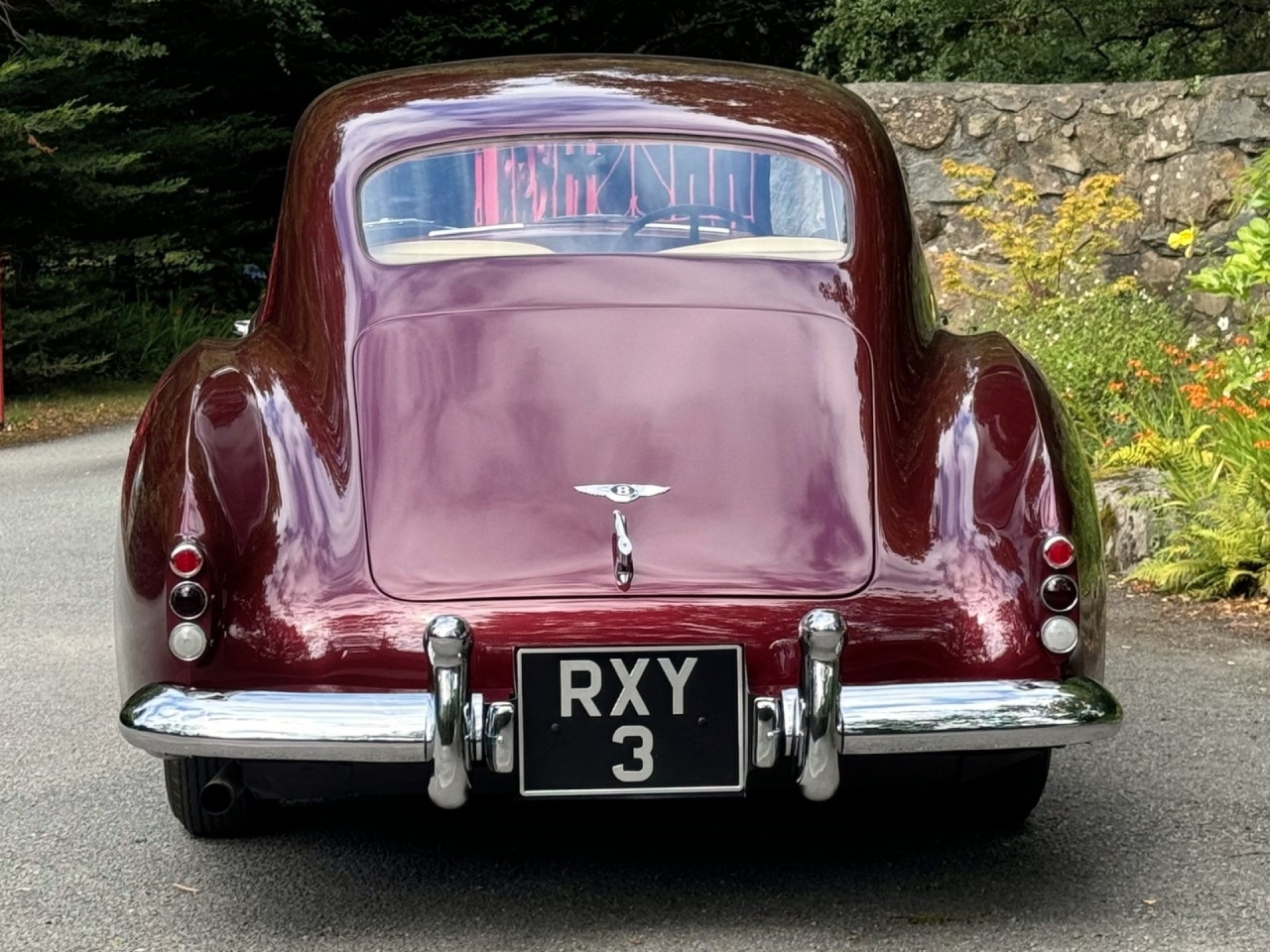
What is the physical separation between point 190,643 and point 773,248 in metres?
1.57

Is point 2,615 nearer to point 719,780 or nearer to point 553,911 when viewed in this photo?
point 553,911

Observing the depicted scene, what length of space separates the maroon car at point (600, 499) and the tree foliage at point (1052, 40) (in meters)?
12.7

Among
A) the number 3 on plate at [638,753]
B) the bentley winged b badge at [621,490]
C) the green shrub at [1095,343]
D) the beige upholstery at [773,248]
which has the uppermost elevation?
the beige upholstery at [773,248]

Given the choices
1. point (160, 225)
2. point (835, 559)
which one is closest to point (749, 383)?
point (835, 559)

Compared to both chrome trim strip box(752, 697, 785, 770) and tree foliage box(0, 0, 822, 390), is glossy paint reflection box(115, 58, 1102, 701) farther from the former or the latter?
tree foliage box(0, 0, 822, 390)

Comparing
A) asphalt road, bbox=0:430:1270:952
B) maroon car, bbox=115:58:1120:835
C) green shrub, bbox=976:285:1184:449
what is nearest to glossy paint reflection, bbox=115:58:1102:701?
maroon car, bbox=115:58:1120:835

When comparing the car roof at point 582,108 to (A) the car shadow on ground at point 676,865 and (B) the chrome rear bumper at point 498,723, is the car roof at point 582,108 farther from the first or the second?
(A) the car shadow on ground at point 676,865

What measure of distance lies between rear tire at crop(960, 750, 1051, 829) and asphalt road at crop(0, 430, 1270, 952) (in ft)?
0.17

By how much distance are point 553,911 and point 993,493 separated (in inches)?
47.7

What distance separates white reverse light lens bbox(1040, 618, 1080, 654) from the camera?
340 centimetres

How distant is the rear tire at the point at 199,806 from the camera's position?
13.0 feet

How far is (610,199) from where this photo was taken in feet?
13.5

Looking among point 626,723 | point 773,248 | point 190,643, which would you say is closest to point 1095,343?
point 773,248

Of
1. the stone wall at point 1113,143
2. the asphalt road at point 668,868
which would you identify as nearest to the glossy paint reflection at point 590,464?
the asphalt road at point 668,868
